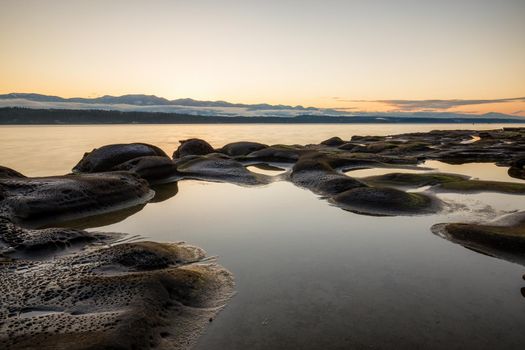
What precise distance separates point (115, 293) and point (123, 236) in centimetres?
668

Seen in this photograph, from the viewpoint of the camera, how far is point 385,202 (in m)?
19.8

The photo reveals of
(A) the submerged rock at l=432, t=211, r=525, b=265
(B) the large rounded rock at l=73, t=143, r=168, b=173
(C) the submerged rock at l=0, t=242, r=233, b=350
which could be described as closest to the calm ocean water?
(A) the submerged rock at l=432, t=211, r=525, b=265

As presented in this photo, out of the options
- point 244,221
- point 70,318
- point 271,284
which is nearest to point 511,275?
point 271,284

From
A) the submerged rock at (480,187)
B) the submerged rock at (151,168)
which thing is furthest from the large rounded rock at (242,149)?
the submerged rock at (480,187)

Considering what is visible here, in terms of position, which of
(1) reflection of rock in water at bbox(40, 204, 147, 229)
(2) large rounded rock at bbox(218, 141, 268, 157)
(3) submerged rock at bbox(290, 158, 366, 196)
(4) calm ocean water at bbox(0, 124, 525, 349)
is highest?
(2) large rounded rock at bbox(218, 141, 268, 157)

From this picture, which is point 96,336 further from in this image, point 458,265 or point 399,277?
point 458,265

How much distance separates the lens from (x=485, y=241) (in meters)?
13.8

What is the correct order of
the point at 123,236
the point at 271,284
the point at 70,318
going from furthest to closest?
1. the point at 123,236
2. the point at 271,284
3. the point at 70,318

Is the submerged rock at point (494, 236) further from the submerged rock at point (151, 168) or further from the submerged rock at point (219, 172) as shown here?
the submerged rock at point (151, 168)

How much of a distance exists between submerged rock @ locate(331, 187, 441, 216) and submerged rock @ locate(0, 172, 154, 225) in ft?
41.9

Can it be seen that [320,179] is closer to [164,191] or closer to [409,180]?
[409,180]

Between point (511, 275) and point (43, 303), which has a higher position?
point (43, 303)

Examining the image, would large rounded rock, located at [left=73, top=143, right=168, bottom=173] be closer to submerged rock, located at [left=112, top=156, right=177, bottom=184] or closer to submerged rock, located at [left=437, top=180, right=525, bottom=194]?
submerged rock, located at [left=112, top=156, right=177, bottom=184]

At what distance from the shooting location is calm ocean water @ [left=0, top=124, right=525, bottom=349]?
8016 mm
